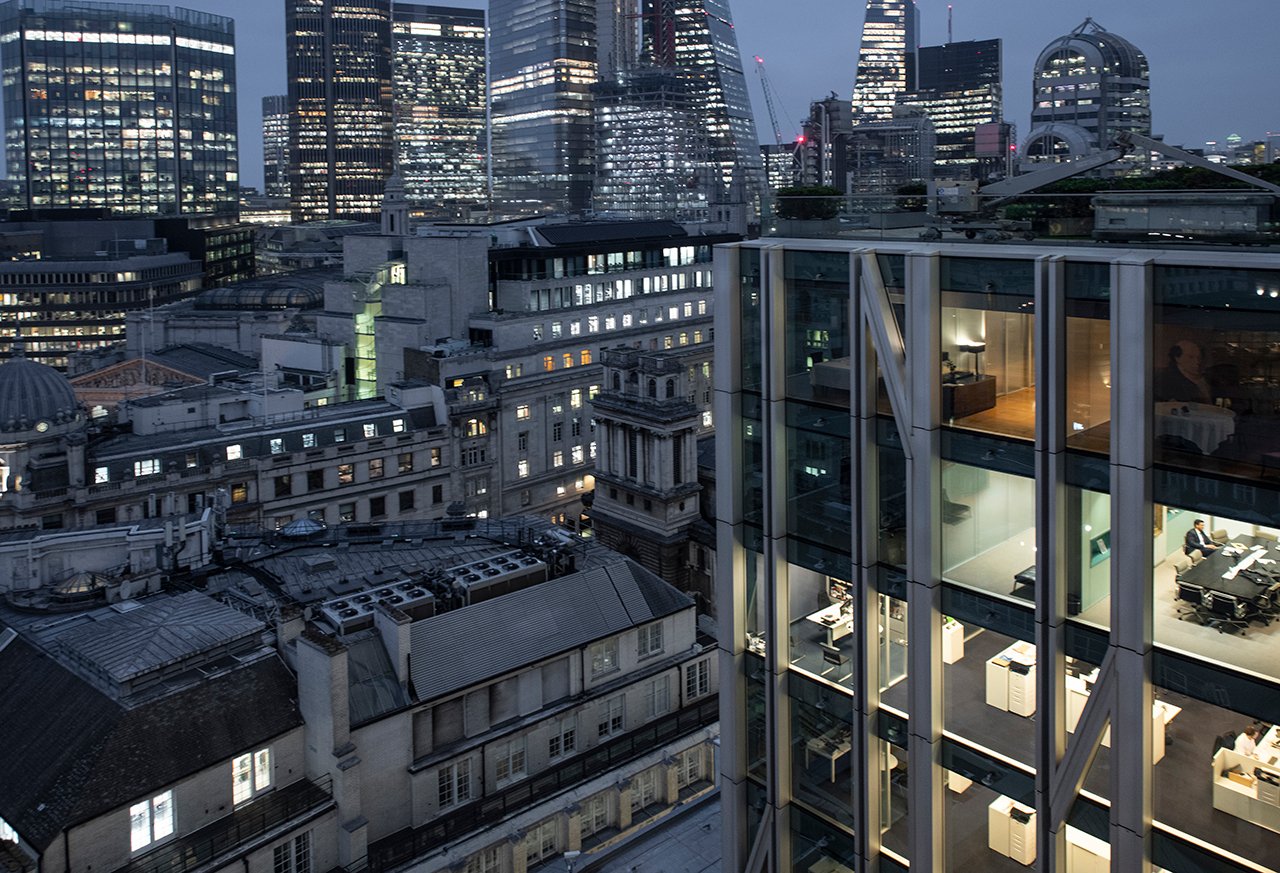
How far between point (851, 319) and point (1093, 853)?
11.3 meters

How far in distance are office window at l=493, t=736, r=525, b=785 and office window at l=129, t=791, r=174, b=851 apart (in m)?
13.6

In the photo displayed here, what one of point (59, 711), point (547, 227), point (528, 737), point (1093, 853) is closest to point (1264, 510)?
point (1093, 853)

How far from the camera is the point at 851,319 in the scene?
24.7 meters

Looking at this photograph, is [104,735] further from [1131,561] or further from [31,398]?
[31,398]

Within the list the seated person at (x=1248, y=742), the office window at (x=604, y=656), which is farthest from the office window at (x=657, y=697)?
the seated person at (x=1248, y=742)

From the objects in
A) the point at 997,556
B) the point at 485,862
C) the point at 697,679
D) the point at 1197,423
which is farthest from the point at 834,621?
the point at 697,679

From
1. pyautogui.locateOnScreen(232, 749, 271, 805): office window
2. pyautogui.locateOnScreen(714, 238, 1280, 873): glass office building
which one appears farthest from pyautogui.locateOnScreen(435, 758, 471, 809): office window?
pyautogui.locateOnScreen(714, 238, 1280, 873): glass office building

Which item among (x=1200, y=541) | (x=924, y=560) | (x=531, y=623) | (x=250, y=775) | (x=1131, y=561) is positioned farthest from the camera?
(x=531, y=623)

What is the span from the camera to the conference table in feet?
64.5

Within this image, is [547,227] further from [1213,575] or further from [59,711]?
[1213,575]

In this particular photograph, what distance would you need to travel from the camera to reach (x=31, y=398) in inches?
3428

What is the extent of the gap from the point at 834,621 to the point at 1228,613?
8.56m

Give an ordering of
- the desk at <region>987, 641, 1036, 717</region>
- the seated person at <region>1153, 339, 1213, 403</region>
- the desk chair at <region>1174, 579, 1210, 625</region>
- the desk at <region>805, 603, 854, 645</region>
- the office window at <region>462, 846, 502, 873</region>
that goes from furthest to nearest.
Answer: the office window at <region>462, 846, 502, 873</region> < the desk at <region>805, 603, 854, 645</region> < the desk at <region>987, 641, 1036, 717</region> < the desk chair at <region>1174, 579, 1210, 625</region> < the seated person at <region>1153, 339, 1213, 403</region>

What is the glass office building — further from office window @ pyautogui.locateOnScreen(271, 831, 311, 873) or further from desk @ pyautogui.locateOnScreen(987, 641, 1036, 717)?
office window @ pyautogui.locateOnScreen(271, 831, 311, 873)
